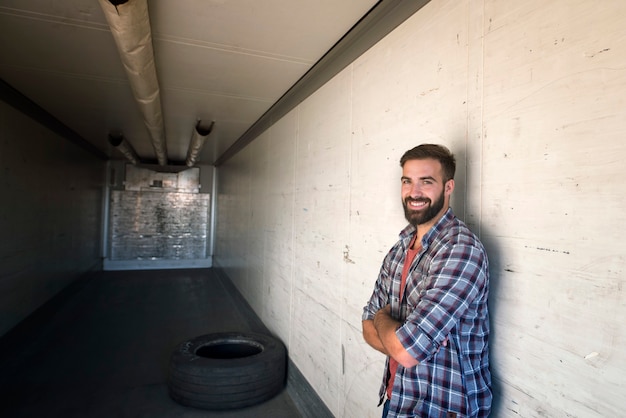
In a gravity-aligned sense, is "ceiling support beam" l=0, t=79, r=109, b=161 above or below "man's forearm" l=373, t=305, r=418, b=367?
above

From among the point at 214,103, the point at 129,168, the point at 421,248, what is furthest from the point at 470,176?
Answer: the point at 129,168

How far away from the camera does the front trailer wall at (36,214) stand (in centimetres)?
341

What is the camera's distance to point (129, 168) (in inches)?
334

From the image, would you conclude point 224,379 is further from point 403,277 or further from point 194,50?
point 194,50

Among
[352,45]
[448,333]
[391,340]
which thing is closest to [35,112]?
[352,45]

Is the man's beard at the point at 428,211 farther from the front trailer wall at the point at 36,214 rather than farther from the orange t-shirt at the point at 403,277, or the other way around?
the front trailer wall at the point at 36,214

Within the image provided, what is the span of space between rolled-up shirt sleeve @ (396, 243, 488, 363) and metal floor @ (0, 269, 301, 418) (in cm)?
206

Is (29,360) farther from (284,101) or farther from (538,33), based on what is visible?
(538,33)

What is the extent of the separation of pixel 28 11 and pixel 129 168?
7.08 m

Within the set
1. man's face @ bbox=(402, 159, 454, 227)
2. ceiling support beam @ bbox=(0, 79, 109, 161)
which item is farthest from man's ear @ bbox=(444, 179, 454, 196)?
ceiling support beam @ bbox=(0, 79, 109, 161)

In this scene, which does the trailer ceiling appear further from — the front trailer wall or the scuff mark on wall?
the scuff mark on wall

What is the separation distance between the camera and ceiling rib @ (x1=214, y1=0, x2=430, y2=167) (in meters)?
1.67

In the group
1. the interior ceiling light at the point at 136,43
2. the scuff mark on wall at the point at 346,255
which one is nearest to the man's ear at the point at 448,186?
the scuff mark on wall at the point at 346,255

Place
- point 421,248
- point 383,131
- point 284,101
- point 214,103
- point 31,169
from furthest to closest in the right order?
point 31,169
point 214,103
point 284,101
point 383,131
point 421,248
